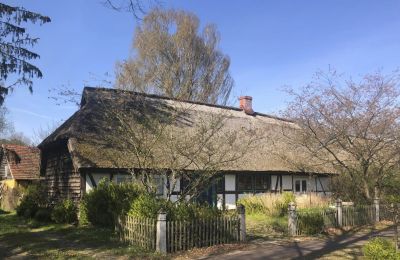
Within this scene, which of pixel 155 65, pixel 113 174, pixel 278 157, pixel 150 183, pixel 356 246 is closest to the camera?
pixel 356 246

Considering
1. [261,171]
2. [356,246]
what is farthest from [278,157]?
[356,246]

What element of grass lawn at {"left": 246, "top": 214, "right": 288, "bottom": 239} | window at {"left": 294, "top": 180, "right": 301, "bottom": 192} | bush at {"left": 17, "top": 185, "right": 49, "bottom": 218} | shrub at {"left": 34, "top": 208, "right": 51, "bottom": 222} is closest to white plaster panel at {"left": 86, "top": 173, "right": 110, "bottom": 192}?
shrub at {"left": 34, "top": 208, "right": 51, "bottom": 222}

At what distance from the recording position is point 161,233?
1207 centimetres

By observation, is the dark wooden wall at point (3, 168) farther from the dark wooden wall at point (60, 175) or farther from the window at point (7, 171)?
the dark wooden wall at point (60, 175)

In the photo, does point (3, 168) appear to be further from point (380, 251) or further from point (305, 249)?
point (380, 251)

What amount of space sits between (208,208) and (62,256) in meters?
4.56

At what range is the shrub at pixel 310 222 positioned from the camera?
643 inches

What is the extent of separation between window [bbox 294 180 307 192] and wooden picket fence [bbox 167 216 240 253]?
1481 centimetres

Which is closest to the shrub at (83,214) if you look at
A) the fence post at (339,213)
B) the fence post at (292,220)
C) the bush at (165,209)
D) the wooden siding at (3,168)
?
the bush at (165,209)

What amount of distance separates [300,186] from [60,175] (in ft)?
49.0

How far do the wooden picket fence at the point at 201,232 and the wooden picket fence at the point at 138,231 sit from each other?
48 cm

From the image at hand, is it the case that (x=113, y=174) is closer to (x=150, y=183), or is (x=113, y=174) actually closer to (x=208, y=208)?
(x=150, y=183)

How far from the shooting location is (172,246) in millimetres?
12328

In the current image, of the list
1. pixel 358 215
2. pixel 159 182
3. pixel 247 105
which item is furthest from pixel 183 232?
pixel 247 105
